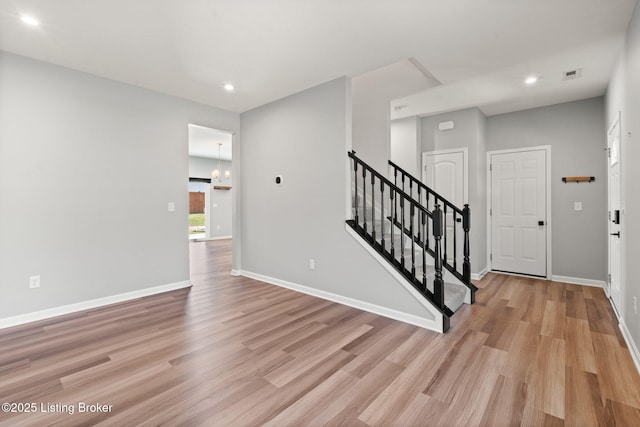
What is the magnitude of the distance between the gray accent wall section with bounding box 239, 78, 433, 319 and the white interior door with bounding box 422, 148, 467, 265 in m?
2.10

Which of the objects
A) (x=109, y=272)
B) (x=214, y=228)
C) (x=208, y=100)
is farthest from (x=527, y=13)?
(x=214, y=228)

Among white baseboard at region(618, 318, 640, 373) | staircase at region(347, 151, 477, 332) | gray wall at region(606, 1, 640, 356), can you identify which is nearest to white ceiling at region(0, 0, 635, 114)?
gray wall at region(606, 1, 640, 356)

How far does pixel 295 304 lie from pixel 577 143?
15.8 feet

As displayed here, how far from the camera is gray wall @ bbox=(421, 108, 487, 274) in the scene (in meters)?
4.81

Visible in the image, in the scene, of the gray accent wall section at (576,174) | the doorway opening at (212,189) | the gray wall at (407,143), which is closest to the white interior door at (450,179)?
the gray wall at (407,143)

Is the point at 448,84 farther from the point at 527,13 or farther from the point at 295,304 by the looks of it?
the point at 295,304

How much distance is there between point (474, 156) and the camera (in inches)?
190

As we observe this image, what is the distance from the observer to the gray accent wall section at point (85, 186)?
9.82 ft

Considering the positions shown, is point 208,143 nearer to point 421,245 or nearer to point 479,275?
point 421,245

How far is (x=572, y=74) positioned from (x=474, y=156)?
156 centimetres

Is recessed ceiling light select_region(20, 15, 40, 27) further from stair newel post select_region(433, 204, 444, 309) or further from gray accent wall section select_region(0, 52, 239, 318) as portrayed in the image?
stair newel post select_region(433, 204, 444, 309)

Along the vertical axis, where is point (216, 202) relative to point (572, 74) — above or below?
below

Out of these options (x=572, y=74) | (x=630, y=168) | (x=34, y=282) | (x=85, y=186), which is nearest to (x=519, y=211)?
(x=572, y=74)

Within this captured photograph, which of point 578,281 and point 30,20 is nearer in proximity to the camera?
point 30,20
